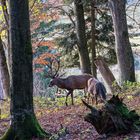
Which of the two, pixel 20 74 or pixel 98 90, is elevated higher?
pixel 20 74

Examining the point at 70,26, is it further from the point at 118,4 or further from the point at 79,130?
the point at 79,130

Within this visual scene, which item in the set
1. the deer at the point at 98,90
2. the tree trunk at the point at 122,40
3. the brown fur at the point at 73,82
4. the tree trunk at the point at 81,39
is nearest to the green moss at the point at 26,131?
the deer at the point at 98,90

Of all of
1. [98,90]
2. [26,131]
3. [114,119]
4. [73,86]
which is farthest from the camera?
[73,86]

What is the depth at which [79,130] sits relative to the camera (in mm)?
8242

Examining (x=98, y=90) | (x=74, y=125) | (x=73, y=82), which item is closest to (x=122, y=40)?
(x=73, y=82)

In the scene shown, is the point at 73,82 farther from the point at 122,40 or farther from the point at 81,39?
the point at 81,39

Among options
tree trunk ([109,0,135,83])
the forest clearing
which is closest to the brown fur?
the forest clearing

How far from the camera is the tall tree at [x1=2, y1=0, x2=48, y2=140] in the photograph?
24.9 feet

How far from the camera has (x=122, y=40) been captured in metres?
15.2

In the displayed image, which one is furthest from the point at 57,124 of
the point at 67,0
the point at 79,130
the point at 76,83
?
the point at 67,0

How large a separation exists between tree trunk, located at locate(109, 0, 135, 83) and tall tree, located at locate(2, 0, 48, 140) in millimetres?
7931

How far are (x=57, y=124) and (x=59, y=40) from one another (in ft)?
42.0

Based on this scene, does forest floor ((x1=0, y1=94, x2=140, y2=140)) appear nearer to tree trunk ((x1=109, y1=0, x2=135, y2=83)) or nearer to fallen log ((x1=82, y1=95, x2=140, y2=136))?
fallen log ((x1=82, y1=95, x2=140, y2=136))

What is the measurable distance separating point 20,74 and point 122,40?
825 centimetres
